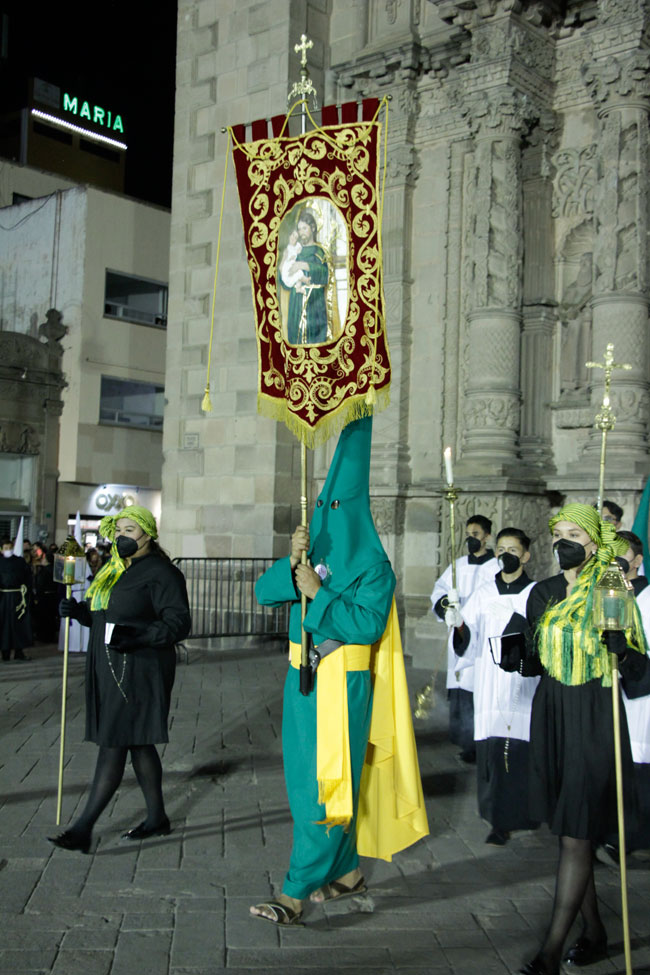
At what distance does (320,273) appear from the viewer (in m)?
5.84

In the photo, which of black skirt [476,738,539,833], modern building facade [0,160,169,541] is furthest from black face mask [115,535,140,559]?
modern building facade [0,160,169,541]

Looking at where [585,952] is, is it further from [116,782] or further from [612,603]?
[116,782]

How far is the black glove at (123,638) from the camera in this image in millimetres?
5879

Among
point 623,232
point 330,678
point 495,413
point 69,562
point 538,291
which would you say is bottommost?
point 330,678

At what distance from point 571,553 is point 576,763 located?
2.95 ft

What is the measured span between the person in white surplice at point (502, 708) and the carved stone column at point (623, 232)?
5.56 m

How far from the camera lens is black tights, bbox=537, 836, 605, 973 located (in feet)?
14.0

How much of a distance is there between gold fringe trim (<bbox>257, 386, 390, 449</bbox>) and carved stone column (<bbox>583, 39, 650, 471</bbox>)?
674 cm

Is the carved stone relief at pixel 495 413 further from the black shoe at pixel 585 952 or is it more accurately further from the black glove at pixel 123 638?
the black shoe at pixel 585 952

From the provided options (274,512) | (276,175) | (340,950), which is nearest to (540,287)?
(274,512)

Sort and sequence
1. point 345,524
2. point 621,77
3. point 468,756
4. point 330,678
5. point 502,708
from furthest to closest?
point 621,77 < point 468,756 < point 502,708 < point 345,524 < point 330,678

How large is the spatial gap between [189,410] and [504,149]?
5.99 metres

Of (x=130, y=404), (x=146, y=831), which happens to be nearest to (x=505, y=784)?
(x=146, y=831)

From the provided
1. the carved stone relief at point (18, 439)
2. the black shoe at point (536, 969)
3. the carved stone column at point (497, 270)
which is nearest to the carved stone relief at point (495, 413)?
the carved stone column at point (497, 270)
